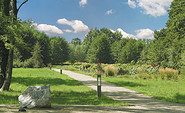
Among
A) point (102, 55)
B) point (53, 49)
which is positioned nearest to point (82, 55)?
point (53, 49)

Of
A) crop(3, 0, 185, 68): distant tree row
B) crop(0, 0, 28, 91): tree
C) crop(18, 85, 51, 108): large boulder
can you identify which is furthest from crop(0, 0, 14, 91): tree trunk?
crop(18, 85, 51, 108): large boulder

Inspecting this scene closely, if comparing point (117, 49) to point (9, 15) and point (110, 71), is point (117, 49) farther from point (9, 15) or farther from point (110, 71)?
point (9, 15)

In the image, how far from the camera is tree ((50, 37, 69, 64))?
57.2m

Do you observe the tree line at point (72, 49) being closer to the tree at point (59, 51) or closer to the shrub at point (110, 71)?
the tree at point (59, 51)

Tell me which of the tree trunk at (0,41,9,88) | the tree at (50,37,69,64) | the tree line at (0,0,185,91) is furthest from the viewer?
the tree at (50,37,69,64)

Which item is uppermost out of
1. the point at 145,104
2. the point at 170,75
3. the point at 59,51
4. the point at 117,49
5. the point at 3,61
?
the point at 117,49

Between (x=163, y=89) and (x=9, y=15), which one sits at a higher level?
(x=9, y=15)

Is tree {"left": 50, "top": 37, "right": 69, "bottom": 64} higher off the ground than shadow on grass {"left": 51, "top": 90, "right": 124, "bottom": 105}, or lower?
higher

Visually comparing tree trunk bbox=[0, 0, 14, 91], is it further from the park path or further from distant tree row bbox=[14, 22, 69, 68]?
distant tree row bbox=[14, 22, 69, 68]

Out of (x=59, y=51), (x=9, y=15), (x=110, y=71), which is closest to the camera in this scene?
(x=9, y=15)

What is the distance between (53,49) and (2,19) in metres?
50.9

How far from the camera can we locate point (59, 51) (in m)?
57.9

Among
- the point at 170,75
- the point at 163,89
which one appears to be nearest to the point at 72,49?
the point at 170,75

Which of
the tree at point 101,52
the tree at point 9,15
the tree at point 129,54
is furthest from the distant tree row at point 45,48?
the tree at point 9,15
